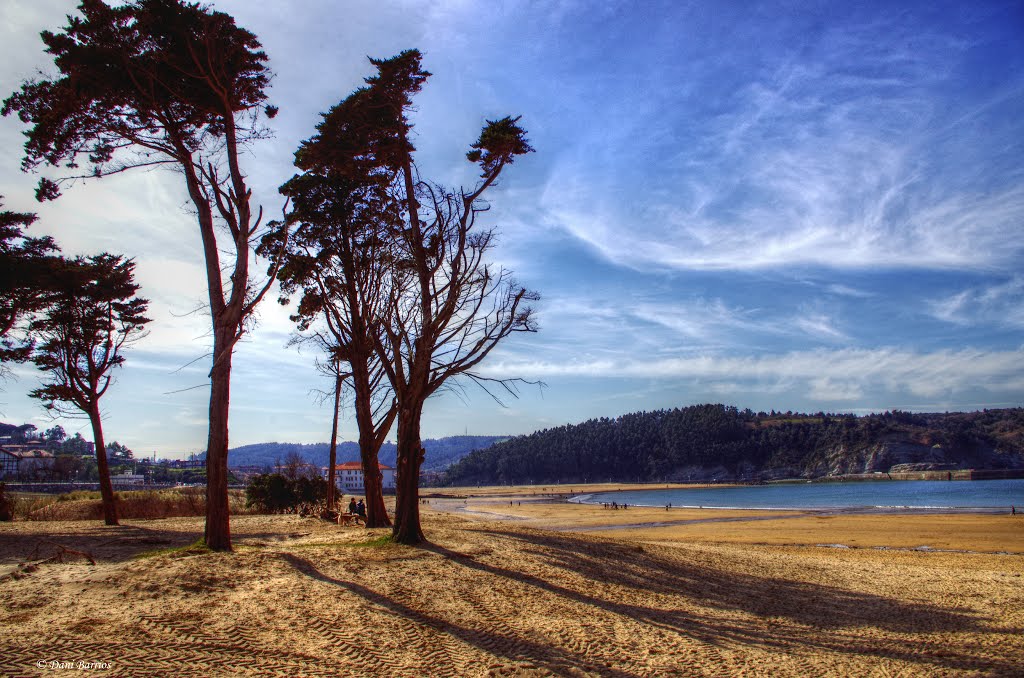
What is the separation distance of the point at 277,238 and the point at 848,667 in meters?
15.1

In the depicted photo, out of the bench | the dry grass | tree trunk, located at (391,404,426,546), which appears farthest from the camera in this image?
the dry grass

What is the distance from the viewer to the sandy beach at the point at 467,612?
20.0 ft

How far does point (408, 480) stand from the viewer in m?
13.0

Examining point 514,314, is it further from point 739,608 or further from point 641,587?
point 739,608

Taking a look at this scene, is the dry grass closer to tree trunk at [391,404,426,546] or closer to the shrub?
the shrub

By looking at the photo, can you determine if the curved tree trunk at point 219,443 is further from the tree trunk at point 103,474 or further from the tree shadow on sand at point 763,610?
the tree trunk at point 103,474

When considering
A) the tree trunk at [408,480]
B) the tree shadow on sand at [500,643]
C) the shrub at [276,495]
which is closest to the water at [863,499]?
the shrub at [276,495]

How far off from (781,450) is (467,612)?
18435cm

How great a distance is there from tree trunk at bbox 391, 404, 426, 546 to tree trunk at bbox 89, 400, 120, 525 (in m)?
10.5

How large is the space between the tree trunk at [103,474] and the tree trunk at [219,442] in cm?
965

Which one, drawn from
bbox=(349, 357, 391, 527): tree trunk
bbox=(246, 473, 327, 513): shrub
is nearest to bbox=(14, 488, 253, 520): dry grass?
bbox=(246, 473, 327, 513): shrub

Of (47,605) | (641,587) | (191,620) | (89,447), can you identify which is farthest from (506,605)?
(89,447)

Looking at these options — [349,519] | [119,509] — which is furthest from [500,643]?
[119,509]

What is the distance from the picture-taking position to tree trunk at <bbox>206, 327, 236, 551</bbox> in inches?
415
